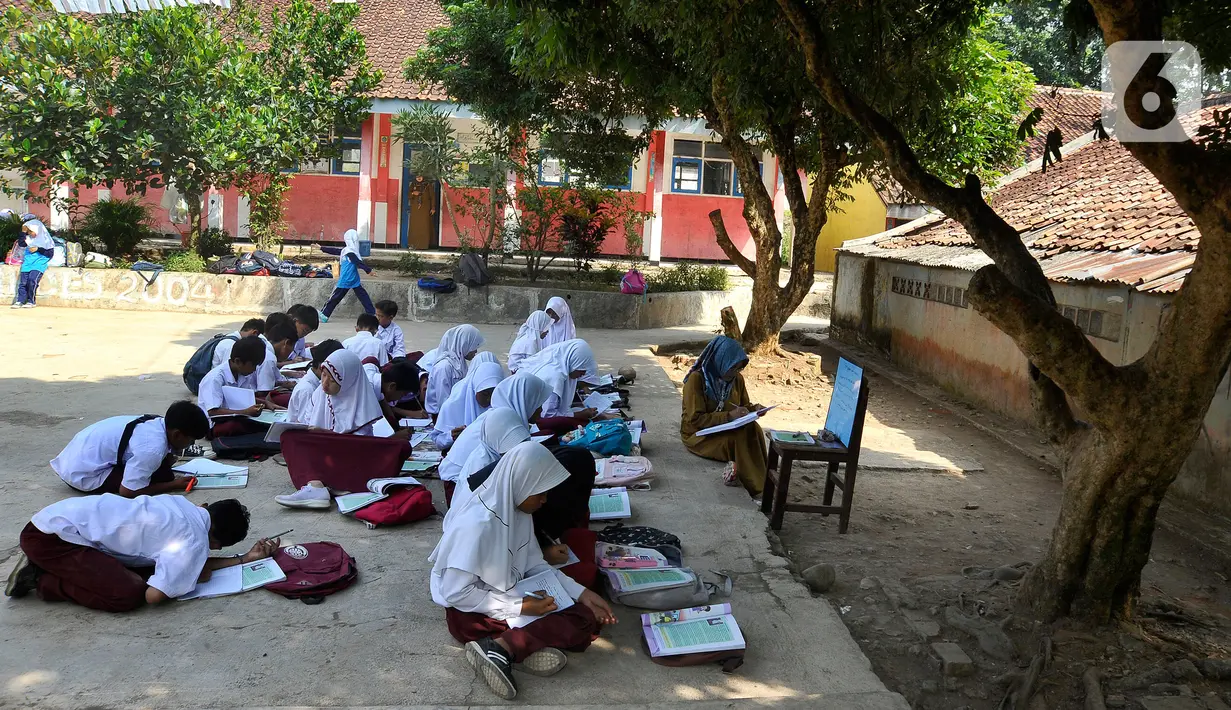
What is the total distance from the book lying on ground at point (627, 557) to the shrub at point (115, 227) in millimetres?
14185

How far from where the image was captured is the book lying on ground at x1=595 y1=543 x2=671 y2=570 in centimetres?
482

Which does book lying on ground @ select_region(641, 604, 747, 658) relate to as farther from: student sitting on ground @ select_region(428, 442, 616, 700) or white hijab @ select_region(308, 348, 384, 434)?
white hijab @ select_region(308, 348, 384, 434)

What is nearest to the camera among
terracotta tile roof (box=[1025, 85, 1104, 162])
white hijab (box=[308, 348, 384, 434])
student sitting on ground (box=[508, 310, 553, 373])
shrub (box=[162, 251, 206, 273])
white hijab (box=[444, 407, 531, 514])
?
white hijab (box=[444, 407, 531, 514])

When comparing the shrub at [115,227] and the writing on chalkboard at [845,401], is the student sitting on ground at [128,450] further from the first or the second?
the shrub at [115,227]

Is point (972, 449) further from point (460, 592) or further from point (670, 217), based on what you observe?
point (670, 217)

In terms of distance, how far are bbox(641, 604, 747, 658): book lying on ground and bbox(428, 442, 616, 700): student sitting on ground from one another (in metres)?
0.22

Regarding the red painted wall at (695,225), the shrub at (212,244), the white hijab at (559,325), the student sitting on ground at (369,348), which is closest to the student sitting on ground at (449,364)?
the student sitting on ground at (369,348)

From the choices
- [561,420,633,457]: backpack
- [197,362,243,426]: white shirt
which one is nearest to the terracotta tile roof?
[561,420,633,457]: backpack

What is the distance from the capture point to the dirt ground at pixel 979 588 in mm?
4051

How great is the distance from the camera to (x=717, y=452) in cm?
740

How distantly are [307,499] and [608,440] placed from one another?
2399mm

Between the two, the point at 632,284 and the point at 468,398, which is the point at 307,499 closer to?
the point at 468,398

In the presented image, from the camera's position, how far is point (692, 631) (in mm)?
4160

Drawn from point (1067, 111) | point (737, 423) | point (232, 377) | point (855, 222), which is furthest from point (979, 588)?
point (855, 222)
